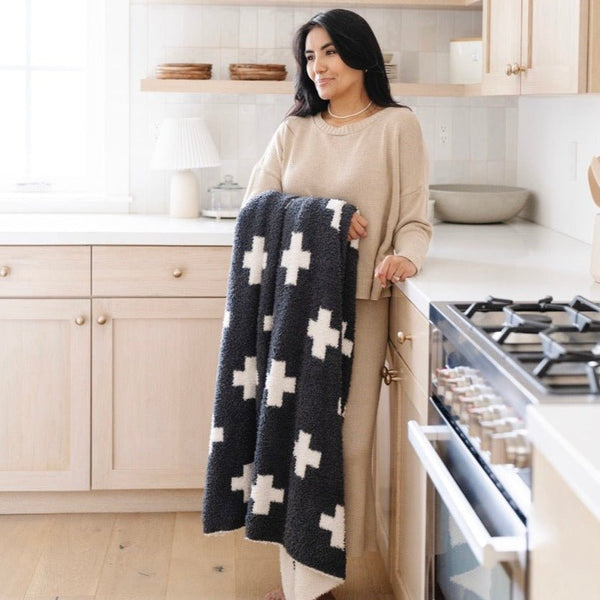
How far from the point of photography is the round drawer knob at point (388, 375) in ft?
8.51

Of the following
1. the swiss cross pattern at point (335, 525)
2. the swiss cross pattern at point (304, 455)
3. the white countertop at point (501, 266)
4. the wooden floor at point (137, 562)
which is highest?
the white countertop at point (501, 266)

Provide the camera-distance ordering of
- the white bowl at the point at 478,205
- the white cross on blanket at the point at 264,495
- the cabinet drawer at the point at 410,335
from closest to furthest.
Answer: the cabinet drawer at the point at 410,335, the white cross on blanket at the point at 264,495, the white bowl at the point at 478,205

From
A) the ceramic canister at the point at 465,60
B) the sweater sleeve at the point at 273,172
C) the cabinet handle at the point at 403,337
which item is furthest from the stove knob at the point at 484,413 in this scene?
the ceramic canister at the point at 465,60

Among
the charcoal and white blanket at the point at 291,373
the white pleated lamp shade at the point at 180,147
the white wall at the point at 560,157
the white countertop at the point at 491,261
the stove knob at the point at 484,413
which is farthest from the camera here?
the white pleated lamp shade at the point at 180,147

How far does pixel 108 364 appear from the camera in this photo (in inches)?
133

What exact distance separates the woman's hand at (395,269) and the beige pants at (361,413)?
0.51 feet

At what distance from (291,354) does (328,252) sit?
0.25 m

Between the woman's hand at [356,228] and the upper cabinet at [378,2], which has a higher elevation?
the upper cabinet at [378,2]

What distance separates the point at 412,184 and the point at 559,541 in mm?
1477

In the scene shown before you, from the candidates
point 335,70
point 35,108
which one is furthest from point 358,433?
point 35,108

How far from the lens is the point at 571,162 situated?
3.30 meters

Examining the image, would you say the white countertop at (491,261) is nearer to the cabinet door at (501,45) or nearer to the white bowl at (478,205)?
the white bowl at (478,205)

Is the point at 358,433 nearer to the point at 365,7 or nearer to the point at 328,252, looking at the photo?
the point at 328,252

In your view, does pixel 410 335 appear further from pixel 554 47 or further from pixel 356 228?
pixel 554 47
